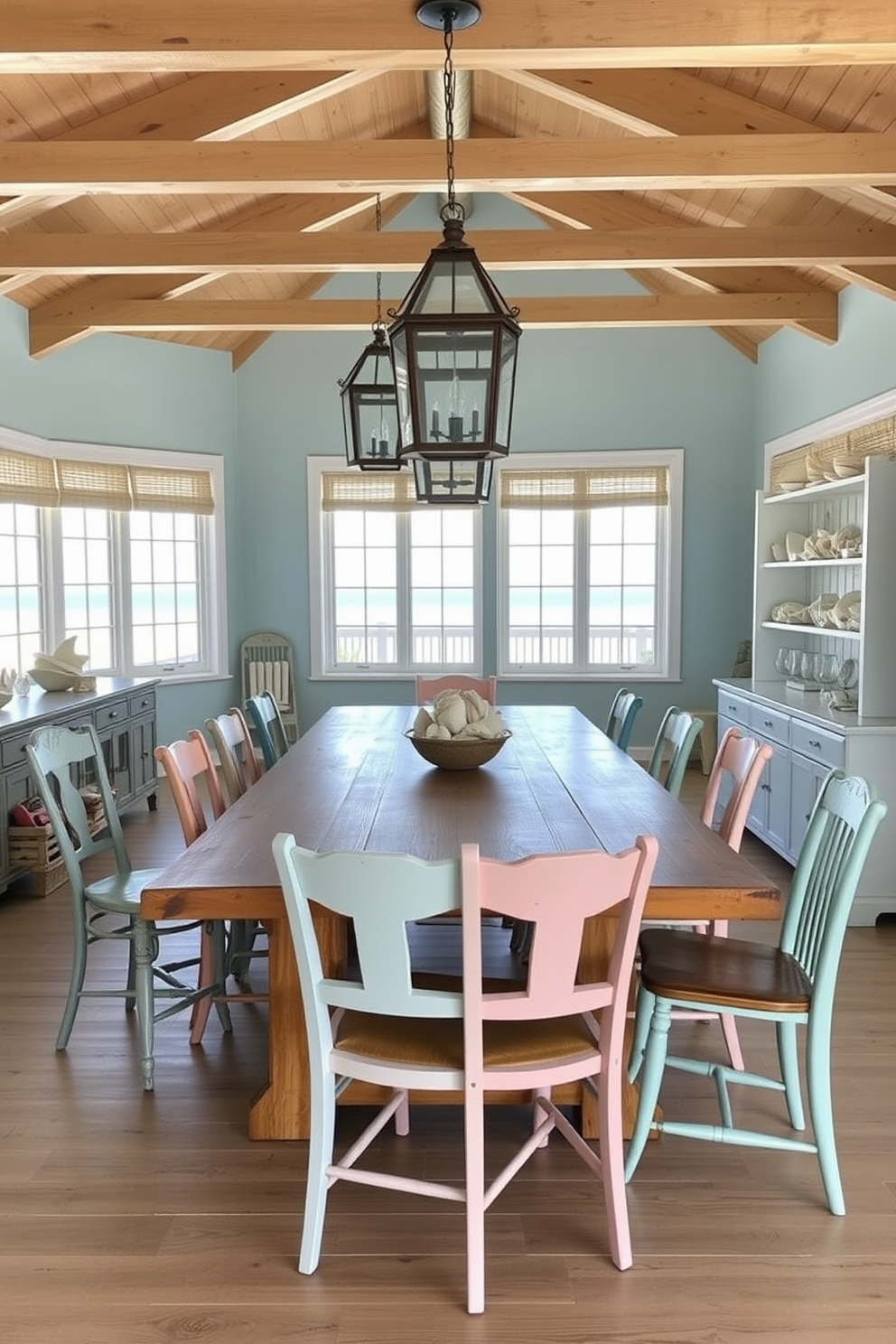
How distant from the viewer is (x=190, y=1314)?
1999 millimetres

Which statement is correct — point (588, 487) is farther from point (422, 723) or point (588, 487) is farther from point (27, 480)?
point (422, 723)

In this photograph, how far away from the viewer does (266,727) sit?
427cm

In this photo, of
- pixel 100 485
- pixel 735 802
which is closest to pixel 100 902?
pixel 735 802

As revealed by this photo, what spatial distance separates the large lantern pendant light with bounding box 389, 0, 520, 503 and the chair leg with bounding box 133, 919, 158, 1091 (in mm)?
1545

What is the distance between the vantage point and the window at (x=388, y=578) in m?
7.91

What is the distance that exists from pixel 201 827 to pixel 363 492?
201 inches

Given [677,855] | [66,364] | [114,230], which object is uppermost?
[114,230]

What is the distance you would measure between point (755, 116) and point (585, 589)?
3.83m

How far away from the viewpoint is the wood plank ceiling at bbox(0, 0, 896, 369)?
3.06 meters

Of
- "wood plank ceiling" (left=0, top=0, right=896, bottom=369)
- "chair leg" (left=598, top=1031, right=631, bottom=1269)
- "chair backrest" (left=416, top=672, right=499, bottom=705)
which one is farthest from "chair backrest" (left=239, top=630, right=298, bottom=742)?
"chair leg" (left=598, top=1031, right=631, bottom=1269)

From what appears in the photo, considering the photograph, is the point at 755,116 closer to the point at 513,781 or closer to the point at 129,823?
the point at 513,781

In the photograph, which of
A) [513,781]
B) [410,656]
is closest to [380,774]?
[513,781]

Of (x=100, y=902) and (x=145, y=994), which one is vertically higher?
(x=100, y=902)

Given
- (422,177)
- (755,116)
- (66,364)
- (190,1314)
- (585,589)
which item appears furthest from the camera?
(585,589)
